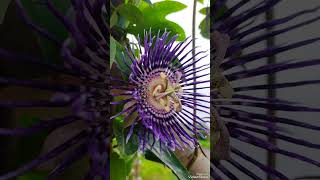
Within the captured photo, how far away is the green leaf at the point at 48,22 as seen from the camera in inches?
31.3

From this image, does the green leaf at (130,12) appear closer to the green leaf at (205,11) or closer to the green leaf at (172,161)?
the green leaf at (205,11)

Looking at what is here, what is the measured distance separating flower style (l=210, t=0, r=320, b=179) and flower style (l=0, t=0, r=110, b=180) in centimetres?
27

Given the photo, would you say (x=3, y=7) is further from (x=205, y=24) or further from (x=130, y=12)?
(x=205, y=24)

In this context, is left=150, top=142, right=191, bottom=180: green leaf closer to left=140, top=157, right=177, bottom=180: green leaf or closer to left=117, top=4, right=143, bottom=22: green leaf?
left=140, top=157, right=177, bottom=180: green leaf

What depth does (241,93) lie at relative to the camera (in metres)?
1.03

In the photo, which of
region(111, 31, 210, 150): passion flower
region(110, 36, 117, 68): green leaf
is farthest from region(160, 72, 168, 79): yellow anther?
region(110, 36, 117, 68): green leaf

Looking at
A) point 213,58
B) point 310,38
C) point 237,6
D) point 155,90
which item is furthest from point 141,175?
point 310,38

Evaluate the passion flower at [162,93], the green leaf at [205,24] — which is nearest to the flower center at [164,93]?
the passion flower at [162,93]

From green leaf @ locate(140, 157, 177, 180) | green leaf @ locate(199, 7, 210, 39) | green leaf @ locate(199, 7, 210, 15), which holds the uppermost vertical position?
green leaf @ locate(199, 7, 210, 15)

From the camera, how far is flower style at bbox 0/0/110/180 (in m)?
0.79

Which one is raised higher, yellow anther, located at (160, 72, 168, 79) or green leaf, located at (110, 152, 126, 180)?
yellow anther, located at (160, 72, 168, 79)

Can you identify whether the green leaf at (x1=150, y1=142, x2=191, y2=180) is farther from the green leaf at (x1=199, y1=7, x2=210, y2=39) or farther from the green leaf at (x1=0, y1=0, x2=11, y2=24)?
the green leaf at (x1=0, y1=0, x2=11, y2=24)

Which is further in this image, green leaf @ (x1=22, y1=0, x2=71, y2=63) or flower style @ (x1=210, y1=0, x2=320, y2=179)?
flower style @ (x1=210, y1=0, x2=320, y2=179)

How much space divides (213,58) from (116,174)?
0.34 m
